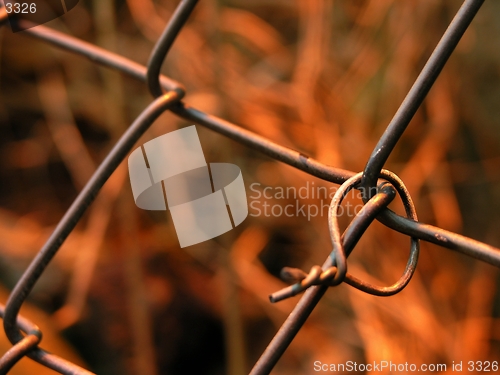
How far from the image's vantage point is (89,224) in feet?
2.31

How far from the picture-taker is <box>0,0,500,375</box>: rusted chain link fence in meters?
0.13

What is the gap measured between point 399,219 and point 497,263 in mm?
31

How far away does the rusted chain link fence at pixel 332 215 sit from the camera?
13 cm

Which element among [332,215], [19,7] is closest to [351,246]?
[332,215]

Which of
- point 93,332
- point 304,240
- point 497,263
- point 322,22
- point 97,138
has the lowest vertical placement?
point 93,332

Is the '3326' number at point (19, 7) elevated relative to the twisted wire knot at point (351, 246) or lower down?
elevated

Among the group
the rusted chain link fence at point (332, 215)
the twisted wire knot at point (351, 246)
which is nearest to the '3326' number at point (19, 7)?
the rusted chain link fence at point (332, 215)

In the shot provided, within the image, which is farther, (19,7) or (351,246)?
(19,7)

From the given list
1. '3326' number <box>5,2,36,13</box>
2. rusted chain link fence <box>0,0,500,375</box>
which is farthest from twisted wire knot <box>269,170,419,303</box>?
'3326' number <box>5,2,36,13</box>

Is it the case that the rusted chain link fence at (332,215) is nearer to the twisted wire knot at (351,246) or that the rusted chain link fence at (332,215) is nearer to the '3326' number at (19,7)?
the twisted wire knot at (351,246)

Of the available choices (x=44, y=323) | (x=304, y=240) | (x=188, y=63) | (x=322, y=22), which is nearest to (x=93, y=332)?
(x=44, y=323)

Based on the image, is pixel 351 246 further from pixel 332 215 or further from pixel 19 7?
pixel 19 7

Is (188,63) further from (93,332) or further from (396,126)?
(396,126)

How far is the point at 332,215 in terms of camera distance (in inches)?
5.1
